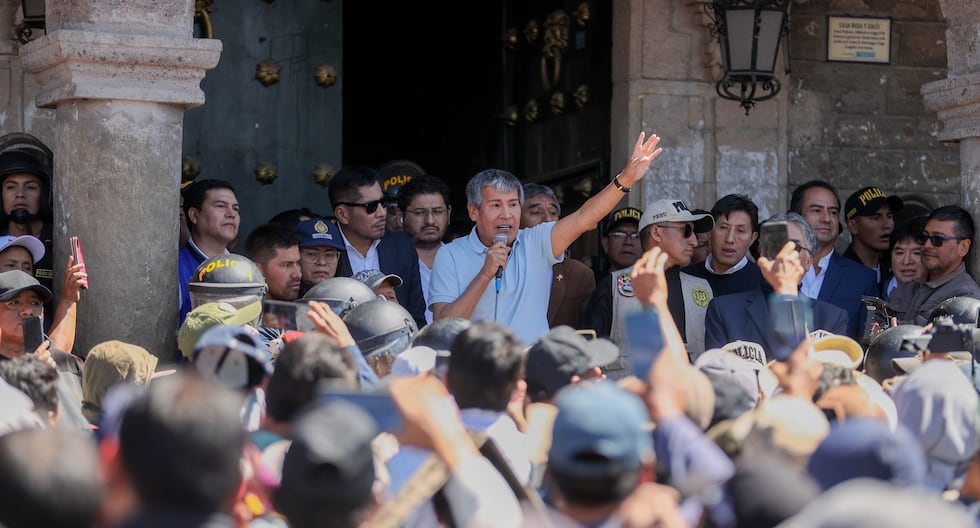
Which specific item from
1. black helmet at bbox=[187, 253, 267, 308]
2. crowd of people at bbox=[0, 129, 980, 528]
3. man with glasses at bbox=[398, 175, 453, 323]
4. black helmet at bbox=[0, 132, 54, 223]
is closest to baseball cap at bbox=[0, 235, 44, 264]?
crowd of people at bbox=[0, 129, 980, 528]

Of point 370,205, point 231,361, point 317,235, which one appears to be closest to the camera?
point 231,361

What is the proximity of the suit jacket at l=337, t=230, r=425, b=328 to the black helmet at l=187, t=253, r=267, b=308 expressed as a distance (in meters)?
1.09

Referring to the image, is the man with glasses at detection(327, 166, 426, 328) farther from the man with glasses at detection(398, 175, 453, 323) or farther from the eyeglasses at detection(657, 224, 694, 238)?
the eyeglasses at detection(657, 224, 694, 238)

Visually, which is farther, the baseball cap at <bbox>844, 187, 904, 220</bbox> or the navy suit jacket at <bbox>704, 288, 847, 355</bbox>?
the baseball cap at <bbox>844, 187, 904, 220</bbox>

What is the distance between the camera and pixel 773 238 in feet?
20.7

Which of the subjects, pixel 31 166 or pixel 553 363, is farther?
pixel 31 166

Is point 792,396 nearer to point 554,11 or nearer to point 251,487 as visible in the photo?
point 251,487

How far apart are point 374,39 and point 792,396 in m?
6.46

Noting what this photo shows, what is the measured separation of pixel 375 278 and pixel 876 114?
129 inches

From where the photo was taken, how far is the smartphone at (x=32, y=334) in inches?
199

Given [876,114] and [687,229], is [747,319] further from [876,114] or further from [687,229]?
[876,114]

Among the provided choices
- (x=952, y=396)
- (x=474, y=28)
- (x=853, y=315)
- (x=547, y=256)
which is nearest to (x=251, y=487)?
(x=952, y=396)

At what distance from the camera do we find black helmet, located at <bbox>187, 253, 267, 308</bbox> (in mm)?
5430

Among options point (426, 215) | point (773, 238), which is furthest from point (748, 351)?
point (426, 215)
